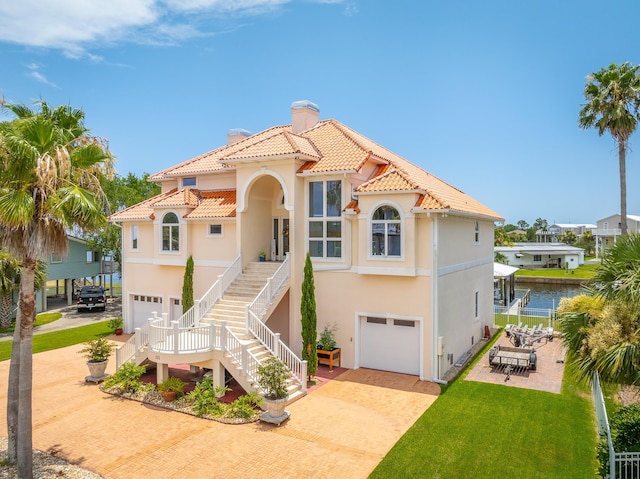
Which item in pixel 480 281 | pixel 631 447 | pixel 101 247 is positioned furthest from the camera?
pixel 101 247

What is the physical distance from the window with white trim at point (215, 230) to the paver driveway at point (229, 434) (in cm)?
859

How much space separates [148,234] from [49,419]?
1260 centimetres

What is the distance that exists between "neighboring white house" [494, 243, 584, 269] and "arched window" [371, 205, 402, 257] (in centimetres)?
6241

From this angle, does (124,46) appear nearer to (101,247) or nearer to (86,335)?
(86,335)

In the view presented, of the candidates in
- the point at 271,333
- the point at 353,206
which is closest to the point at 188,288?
the point at 271,333

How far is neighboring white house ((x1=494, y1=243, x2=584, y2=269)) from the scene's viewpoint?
7312 cm

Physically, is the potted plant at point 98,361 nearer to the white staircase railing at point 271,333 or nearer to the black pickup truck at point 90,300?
the white staircase railing at point 271,333

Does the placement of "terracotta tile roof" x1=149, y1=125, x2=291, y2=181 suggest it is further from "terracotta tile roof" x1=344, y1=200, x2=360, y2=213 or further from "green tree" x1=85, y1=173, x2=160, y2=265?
"green tree" x1=85, y1=173, x2=160, y2=265

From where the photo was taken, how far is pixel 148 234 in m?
24.4

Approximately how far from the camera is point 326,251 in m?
18.7

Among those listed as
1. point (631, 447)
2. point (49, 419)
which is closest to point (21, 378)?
point (49, 419)

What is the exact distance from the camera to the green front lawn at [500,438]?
10258 mm

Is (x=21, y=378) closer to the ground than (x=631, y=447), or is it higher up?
higher up

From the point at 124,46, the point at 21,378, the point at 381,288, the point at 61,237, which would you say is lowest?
the point at 21,378
